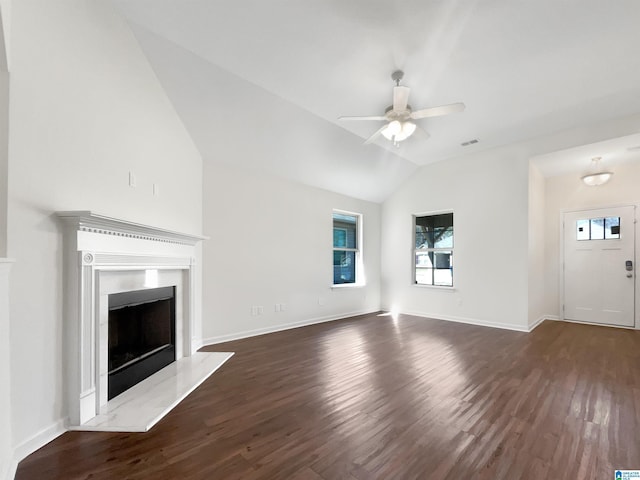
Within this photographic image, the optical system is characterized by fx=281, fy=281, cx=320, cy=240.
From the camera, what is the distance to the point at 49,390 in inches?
71.6

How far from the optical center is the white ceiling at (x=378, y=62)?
2225 mm

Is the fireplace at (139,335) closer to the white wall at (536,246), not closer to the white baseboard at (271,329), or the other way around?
the white baseboard at (271,329)

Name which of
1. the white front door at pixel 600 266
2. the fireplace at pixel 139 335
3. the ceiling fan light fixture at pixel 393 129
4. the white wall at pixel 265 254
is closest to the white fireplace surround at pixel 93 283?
the fireplace at pixel 139 335

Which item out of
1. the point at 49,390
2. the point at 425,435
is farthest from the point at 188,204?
the point at 425,435

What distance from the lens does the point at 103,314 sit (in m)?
2.19

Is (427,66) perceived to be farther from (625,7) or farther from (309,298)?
(309,298)

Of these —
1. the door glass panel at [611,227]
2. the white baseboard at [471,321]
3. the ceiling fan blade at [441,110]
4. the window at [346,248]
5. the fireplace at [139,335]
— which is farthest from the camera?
the window at [346,248]

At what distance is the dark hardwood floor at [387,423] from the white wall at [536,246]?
4.41 ft

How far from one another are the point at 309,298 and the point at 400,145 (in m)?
3.16

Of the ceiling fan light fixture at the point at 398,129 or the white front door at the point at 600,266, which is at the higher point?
the ceiling fan light fixture at the point at 398,129

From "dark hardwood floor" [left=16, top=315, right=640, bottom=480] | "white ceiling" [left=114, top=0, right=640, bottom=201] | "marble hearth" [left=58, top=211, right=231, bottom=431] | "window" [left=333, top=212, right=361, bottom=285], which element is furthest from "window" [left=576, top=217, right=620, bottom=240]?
"marble hearth" [left=58, top=211, right=231, bottom=431]

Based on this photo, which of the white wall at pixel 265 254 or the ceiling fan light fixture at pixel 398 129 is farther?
the white wall at pixel 265 254

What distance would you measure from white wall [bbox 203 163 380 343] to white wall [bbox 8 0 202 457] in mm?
1412

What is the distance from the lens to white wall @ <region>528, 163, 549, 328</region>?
185 inches
